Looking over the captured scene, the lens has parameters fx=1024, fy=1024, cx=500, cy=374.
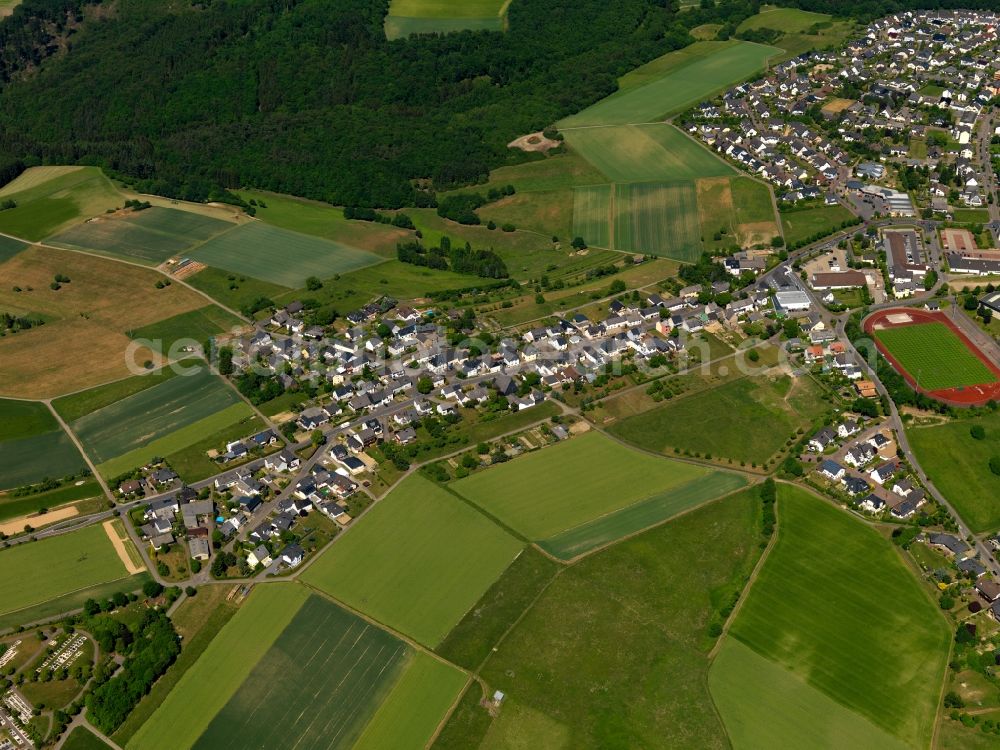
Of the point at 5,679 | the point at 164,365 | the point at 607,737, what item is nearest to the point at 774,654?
the point at 607,737

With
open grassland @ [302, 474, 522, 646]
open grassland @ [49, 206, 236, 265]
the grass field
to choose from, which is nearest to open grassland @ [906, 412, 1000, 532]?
the grass field

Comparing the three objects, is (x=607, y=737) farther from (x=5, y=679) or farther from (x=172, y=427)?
(x=172, y=427)

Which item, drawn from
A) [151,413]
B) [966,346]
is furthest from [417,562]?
[966,346]

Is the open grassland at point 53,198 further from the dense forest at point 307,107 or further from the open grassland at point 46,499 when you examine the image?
the open grassland at point 46,499

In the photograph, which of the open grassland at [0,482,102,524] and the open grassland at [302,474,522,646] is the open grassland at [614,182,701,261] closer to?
the open grassland at [302,474,522,646]

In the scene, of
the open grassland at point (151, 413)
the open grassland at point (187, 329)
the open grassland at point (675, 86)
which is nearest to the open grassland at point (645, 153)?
the open grassland at point (675, 86)

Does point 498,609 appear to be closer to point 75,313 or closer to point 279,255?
point 75,313

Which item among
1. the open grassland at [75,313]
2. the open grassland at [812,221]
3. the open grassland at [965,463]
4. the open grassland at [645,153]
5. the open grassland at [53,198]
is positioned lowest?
the open grassland at [965,463]
